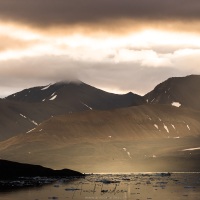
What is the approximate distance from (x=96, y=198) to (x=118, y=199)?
14.1ft

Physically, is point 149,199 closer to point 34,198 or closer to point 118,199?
point 118,199

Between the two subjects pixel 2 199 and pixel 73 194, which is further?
pixel 73 194

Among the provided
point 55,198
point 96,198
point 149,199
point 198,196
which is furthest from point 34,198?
point 198,196

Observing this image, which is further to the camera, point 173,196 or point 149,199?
point 173,196

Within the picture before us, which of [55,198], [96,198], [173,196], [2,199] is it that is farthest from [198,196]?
[2,199]

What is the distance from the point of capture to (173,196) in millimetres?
119500

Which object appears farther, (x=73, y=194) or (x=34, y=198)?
(x=73, y=194)

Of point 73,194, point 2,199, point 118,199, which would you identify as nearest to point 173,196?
point 118,199

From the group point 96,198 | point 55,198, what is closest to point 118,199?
point 96,198

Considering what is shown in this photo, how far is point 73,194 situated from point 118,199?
1528 centimetres

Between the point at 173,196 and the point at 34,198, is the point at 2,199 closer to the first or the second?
the point at 34,198

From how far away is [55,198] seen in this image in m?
113

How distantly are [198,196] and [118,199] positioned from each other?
16763mm

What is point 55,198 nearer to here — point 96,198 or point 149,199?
point 96,198
